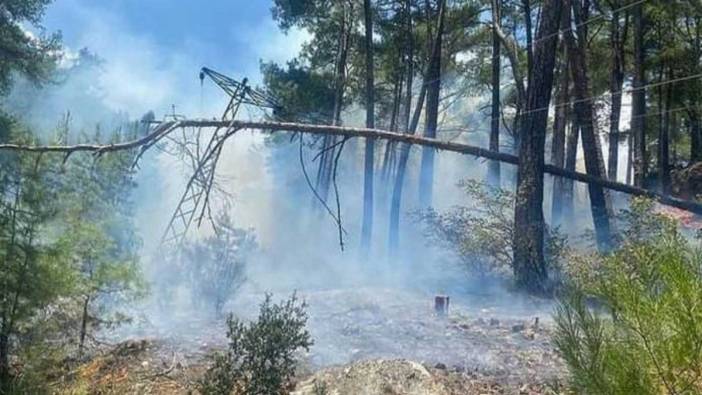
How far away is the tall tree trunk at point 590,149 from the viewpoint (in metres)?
9.37

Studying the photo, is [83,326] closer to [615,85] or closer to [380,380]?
[380,380]

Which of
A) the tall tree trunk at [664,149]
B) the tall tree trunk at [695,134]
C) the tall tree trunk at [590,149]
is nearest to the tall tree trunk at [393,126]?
the tall tree trunk at [590,149]

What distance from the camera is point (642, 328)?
178cm

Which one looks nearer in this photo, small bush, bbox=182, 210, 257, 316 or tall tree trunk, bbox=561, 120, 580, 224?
small bush, bbox=182, 210, 257, 316

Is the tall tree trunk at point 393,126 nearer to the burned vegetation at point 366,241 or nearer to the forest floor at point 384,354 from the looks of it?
the burned vegetation at point 366,241

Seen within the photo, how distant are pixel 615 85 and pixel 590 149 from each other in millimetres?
7585

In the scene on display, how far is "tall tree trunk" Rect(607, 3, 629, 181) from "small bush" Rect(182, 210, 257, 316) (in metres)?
10.6

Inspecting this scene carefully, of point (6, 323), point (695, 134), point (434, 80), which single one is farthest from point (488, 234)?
point (695, 134)

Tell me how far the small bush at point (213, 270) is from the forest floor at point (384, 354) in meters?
0.78

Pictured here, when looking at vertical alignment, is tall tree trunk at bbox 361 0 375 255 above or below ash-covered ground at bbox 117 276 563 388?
above

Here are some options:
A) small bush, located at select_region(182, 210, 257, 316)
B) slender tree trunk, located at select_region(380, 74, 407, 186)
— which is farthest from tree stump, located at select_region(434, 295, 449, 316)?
slender tree trunk, located at select_region(380, 74, 407, 186)

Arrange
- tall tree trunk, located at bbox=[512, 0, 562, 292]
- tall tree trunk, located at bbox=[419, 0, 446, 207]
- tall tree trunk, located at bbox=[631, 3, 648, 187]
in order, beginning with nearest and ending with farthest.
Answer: tall tree trunk, located at bbox=[512, 0, 562, 292] < tall tree trunk, located at bbox=[631, 3, 648, 187] < tall tree trunk, located at bbox=[419, 0, 446, 207]

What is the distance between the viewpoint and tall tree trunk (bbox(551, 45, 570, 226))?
13.5 m

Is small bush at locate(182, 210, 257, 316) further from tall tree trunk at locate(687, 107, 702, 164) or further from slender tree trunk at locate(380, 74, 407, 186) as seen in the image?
tall tree trunk at locate(687, 107, 702, 164)
